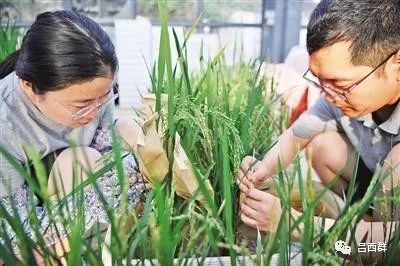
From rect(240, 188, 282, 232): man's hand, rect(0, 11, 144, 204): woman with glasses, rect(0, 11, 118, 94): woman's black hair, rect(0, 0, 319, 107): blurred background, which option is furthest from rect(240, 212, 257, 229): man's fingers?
rect(0, 0, 319, 107): blurred background

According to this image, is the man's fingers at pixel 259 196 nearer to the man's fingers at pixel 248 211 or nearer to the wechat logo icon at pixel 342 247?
the man's fingers at pixel 248 211

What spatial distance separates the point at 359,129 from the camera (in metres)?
1.31


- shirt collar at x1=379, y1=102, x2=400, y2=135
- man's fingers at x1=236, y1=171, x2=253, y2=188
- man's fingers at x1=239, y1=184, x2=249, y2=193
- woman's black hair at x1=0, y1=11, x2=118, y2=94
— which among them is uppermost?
woman's black hair at x1=0, y1=11, x2=118, y2=94

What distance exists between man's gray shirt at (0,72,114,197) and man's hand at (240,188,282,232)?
15.5 inches

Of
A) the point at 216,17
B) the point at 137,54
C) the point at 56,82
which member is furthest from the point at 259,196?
the point at 216,17

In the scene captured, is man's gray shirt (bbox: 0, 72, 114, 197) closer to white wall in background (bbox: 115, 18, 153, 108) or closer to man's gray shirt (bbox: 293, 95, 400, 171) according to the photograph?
man's gray shirt (bbox: 293, 95, 400, 171)

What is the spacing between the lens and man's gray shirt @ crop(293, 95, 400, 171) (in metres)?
1.17

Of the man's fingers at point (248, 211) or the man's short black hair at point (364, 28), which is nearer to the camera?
the man's fingers at point (248, 211)

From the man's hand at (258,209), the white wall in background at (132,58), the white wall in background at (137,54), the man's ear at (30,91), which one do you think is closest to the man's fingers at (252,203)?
the man's hand at (258,209)

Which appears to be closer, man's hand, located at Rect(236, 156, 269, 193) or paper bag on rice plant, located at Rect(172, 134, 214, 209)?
paper bag on rice plant, located at Rect(172, 134, 214, 209)

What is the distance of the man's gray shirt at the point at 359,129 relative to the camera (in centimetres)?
117

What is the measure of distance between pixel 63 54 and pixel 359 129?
28.9 inches

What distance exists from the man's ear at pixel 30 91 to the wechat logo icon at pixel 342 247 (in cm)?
73

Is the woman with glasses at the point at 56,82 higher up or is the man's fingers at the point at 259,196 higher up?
the woman with glasses at the point at 56,82
